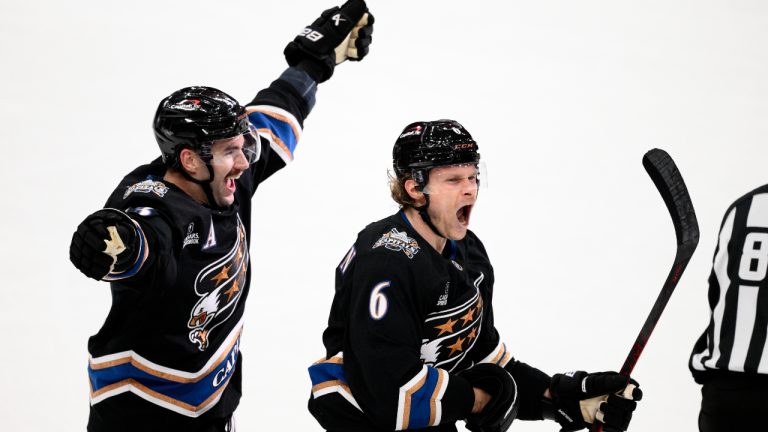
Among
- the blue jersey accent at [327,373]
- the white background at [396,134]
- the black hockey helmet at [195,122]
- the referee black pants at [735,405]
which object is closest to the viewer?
the referee black pants at [735,405]

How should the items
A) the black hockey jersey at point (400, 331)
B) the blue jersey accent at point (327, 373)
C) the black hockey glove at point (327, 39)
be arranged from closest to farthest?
the black hockey jersey at point (400, 331), the blue jersey accent at point (327, 373), the black hockey glove at point (327, 39)

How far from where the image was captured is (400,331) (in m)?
2.38

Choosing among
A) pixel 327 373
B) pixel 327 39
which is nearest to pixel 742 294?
pixel 327 373

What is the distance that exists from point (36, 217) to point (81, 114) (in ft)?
2.16

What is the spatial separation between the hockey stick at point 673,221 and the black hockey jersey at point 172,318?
3.36ft

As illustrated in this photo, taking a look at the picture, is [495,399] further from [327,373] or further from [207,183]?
[207,183]

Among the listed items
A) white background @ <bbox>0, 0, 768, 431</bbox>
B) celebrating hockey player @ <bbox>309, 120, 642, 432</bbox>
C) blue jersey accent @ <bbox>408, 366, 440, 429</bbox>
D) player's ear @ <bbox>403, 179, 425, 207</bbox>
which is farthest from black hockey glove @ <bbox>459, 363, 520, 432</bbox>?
white background @ <bbox>0, 0, 768, 431</bbox>

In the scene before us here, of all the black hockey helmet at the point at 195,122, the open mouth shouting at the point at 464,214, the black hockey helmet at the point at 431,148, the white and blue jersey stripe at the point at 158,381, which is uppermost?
the black hockey helmet at the point at 195,122

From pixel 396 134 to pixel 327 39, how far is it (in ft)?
4.53

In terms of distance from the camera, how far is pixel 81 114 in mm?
4863

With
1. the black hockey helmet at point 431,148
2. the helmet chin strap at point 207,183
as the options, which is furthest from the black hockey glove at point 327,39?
the black hockey helmet at point 431,148

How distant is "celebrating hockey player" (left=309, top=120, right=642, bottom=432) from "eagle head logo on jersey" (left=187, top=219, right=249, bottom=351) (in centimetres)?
35

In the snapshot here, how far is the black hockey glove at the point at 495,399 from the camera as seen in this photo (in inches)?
99.3

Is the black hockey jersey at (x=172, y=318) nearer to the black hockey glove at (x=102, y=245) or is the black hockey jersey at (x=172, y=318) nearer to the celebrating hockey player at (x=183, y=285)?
the celebrating hockey player at (x=183, y=285)
